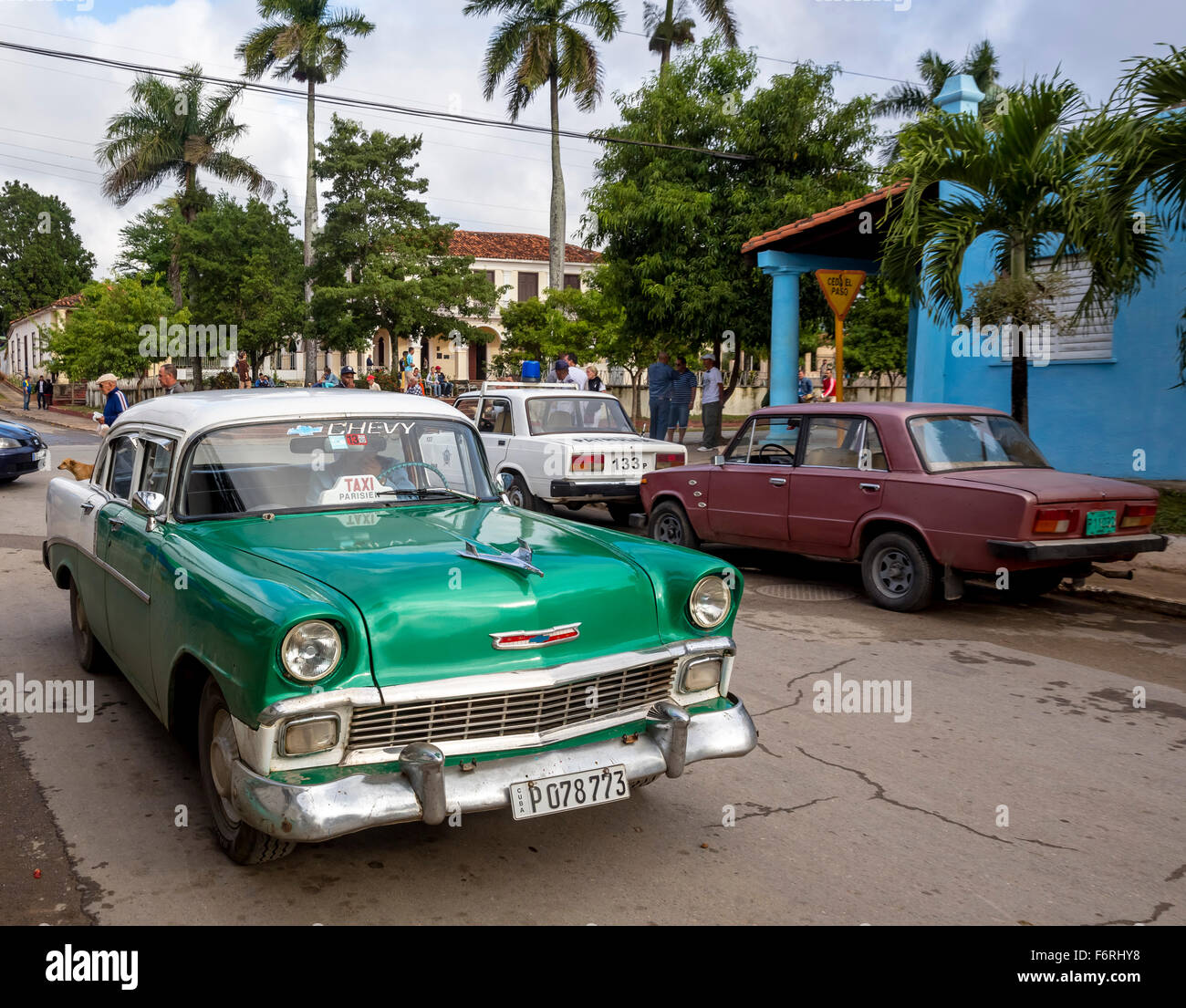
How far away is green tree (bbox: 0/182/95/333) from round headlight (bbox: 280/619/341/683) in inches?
3565

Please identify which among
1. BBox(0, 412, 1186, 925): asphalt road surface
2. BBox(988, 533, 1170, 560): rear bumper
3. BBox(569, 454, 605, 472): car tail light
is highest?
BBox(569, 454, 605, 472): car tail light

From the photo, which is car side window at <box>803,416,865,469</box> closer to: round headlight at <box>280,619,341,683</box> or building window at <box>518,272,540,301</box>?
round headlight at <box>280,619,341,683</box>

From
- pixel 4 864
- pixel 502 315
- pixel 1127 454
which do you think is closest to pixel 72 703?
pixel 4 864

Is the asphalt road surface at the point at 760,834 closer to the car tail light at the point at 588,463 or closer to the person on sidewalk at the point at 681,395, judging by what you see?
the car tail light at the point at 588,463

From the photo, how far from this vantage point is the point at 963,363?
15.7m

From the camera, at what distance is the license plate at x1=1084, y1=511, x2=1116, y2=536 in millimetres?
7426

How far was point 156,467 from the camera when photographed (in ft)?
15.7

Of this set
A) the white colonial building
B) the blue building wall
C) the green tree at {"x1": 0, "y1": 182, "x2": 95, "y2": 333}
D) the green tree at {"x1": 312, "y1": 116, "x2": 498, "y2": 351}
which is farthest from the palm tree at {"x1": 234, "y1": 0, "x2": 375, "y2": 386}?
the green tree at {"x1": 0, "y1": 182, "x2": 95, "y2": 333}

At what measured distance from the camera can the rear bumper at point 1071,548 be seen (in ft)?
23.4

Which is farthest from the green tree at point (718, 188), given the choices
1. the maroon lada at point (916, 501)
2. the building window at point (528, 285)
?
the building window at point (528, 285)

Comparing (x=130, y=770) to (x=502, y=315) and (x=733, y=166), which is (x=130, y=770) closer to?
(x=733, y=166)

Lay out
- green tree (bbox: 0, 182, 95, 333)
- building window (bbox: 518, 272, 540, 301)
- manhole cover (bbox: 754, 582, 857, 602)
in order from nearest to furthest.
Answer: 1. manhole cover (bbox: 754, 582, 857, 602)
2. building window (bbox: 518, 272, 540, 301)
3. green tree (bbox: 0, 182, 95, 333)

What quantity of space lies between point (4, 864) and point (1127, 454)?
45.8 feet

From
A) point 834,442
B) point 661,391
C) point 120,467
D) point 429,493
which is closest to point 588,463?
point 834,442
